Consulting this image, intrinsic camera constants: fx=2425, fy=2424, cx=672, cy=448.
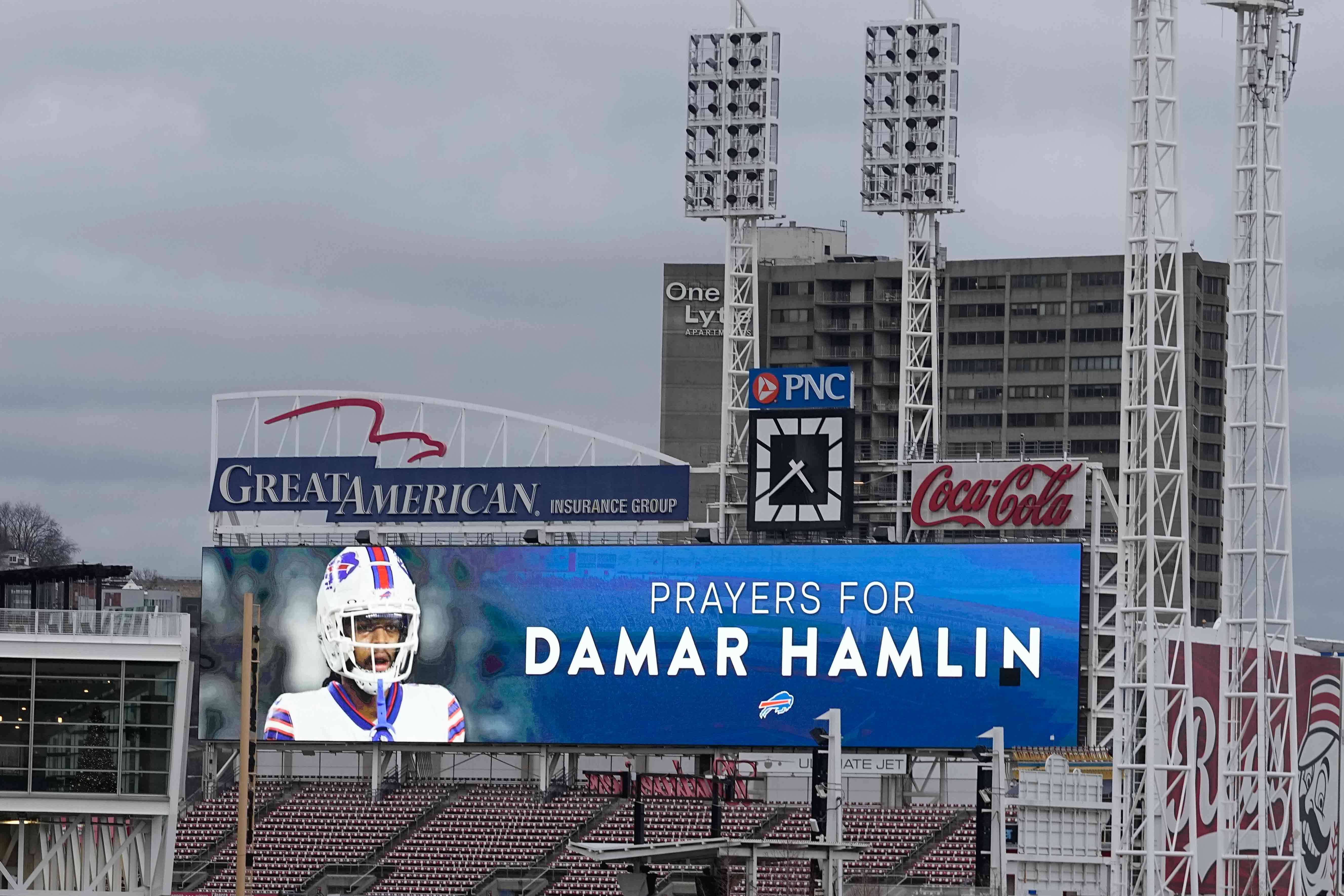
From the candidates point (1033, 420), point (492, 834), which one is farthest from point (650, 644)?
point (1033, 420)

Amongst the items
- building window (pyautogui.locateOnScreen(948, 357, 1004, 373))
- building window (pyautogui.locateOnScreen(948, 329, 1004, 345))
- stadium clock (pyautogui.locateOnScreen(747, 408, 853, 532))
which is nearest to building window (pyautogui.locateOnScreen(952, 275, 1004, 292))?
building window (pyautogui.locateOnScreen(948, 329, 1004, 345))

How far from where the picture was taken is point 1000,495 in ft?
292

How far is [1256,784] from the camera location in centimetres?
7956

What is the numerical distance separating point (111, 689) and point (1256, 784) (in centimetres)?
3801

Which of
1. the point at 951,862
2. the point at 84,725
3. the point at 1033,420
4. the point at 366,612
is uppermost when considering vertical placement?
the point at 1033,420

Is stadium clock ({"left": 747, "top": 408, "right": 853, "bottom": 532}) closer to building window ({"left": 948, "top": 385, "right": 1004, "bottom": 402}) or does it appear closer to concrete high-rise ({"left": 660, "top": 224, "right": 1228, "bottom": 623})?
concrete high-rise ({"left": 660, "top": 224, "right": 1228, "bottom": 623})

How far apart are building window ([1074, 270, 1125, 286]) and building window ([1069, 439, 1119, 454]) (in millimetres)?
10486

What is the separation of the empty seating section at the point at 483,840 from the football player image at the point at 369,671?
328cm

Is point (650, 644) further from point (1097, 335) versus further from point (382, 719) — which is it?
point (1097, 335)

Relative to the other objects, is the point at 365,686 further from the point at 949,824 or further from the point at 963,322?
the point at 963,322

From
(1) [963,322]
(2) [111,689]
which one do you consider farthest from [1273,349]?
(1) [963,322]

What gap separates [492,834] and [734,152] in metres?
31.0

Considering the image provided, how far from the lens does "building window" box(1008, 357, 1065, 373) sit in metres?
164

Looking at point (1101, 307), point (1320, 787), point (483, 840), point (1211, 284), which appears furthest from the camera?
point (1101, 307)
